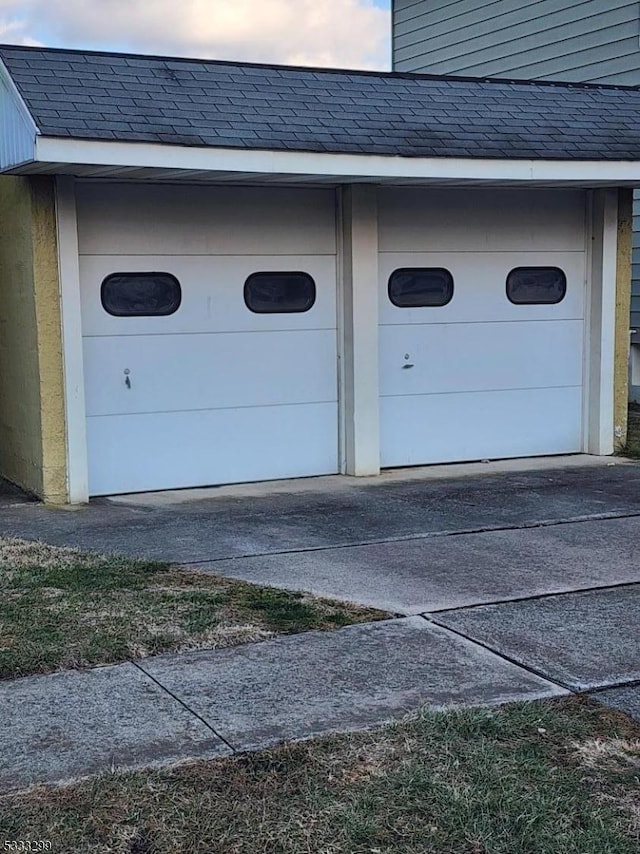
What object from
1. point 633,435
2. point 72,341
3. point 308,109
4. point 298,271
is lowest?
point 633,435

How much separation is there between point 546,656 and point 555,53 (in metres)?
10.8

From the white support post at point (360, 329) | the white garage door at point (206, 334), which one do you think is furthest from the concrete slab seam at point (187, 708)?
the white support post at point (360, 329)

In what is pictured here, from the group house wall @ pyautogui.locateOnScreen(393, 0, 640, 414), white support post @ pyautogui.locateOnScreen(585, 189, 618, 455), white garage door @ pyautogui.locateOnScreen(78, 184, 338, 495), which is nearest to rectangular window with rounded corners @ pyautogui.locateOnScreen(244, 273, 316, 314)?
white garage door @ pyautogui.locateOnScreen(78, 184, 338, 495)

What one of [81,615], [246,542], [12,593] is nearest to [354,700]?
[81,615]

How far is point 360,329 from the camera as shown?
911 centimetres

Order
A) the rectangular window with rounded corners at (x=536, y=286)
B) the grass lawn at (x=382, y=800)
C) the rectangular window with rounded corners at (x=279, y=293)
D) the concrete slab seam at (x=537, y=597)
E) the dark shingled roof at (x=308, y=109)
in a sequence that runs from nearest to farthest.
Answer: the grass lawn at (x=382, y=800), the concrete slab seam at (x=537, y=597), the dark shingled roof at (x=308, y=109), the rectangular window with rounded corners at (x=279, y=293), the rectangular window with rounded corners at (x=536, y=286)

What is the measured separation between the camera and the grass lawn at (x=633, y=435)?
10176mm

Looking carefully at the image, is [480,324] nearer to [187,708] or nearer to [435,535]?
[435,535]

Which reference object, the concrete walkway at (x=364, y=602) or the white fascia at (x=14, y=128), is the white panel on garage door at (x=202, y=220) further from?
the concrete walkway at (x=364, y=602)

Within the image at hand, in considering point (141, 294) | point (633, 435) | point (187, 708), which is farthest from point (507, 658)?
point (633, 435)

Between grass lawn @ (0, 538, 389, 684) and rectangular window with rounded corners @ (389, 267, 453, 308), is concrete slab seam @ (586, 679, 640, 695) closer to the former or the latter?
grass lawn @ (0, 538, 389, 684)

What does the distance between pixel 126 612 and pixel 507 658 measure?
1.80 meters

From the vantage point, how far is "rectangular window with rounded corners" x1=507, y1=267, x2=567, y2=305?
9852 millimetres

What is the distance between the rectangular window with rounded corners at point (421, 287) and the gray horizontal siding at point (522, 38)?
4.78 meters
